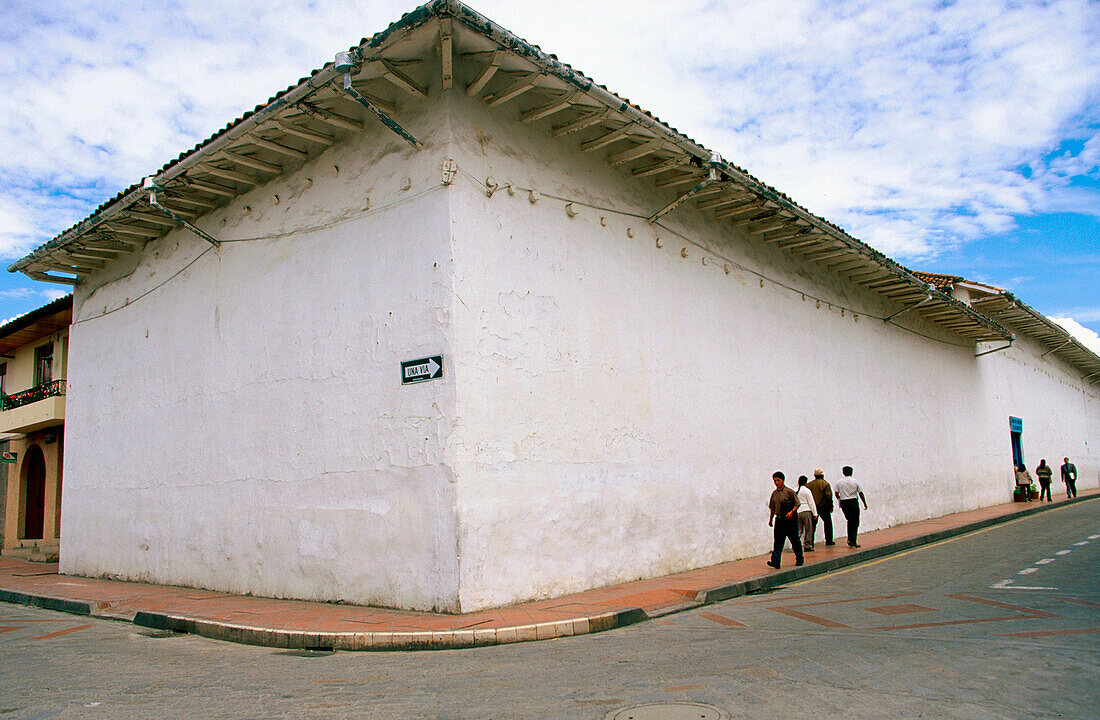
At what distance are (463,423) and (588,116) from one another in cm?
402

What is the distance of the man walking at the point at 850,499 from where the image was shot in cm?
1310

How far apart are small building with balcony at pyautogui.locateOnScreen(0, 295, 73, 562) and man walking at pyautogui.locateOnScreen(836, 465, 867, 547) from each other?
16.4 m

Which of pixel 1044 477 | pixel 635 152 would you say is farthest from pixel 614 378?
pixel 1044 477

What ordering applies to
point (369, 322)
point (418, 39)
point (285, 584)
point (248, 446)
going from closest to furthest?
point (418, 39)
point (369, 322)
point (285, 584)
point (248, 446)

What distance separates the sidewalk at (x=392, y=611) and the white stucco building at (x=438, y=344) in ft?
1.18

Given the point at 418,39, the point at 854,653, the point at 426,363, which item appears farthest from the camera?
the point at 426,363

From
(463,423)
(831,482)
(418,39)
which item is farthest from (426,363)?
(831,482)

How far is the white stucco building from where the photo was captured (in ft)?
26.6

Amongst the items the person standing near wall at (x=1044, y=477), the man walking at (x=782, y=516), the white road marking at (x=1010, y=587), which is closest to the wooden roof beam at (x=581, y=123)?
the man walking at (x=782, y=516)

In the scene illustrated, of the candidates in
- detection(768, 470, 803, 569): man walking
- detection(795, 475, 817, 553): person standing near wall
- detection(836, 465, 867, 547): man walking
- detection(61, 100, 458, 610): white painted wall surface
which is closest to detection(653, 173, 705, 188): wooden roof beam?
detection(61, 100, 458, 610): white painted wall surface

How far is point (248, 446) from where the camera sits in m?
10.2

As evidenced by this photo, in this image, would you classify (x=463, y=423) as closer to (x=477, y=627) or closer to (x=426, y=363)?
(x=426, y=363)

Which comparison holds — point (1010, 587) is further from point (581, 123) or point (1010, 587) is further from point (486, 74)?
point (486, 74)

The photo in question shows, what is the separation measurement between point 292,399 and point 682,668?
629 centimetres
